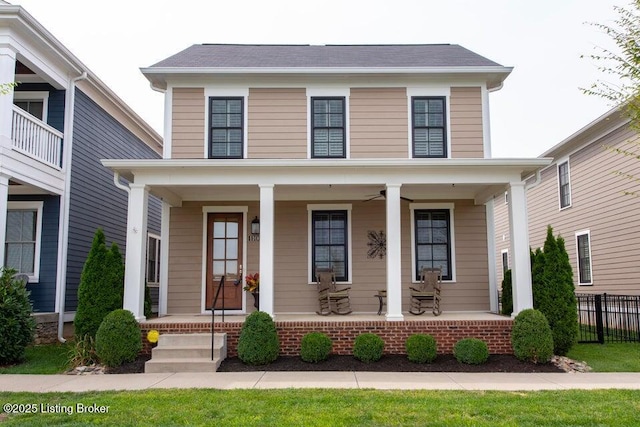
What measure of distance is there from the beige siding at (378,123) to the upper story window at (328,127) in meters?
0.21

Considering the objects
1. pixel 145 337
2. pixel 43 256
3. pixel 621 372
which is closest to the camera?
pixel 621 372

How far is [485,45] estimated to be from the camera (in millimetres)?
12570

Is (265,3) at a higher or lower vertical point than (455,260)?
higher

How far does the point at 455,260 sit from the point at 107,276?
667 cm

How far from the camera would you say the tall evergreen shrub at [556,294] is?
864 centimetres

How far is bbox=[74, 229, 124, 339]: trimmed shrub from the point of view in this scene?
855 cm

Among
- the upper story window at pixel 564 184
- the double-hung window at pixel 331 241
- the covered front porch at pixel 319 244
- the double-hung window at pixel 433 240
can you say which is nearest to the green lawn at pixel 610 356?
the covered front porch at pixel 319 244

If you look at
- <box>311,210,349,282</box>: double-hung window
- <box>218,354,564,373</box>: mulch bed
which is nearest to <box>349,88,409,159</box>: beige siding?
<box>311,210,349,282</box>: double-hung window

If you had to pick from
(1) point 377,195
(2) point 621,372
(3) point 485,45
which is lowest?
(2) point 621,372

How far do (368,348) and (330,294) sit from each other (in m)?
1.91

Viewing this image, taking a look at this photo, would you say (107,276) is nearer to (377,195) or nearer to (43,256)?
(43,256)

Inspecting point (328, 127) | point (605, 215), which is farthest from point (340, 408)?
point (605, 215)

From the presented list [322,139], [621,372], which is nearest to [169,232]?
[322,139]

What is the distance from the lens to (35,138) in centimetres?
1001
